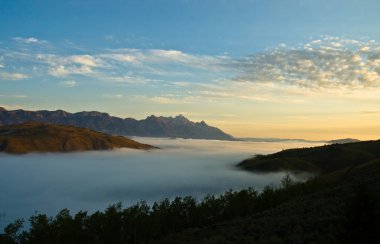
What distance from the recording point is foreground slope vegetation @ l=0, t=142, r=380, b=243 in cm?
3174

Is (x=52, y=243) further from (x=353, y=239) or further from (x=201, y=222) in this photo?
(x=353, y=239)

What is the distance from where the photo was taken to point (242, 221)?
68938mm

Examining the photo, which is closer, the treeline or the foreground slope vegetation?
the foreground slope vegetation

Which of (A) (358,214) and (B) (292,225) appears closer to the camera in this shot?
(A) (358,214)

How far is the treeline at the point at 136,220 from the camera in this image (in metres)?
99.9

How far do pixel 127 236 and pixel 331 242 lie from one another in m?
82.5

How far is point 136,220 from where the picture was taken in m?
109

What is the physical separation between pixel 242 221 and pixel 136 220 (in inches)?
1900

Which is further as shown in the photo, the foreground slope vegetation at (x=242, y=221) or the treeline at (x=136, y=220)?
the treeline at (x=136, y=220)

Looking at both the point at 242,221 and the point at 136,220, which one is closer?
the point at 242,221

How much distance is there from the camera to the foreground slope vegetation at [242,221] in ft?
104

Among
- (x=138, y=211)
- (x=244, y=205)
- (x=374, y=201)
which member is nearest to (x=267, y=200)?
(x=244, y=205)

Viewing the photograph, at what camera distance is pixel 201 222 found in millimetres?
127438

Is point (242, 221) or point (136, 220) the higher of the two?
point (242, 221)
